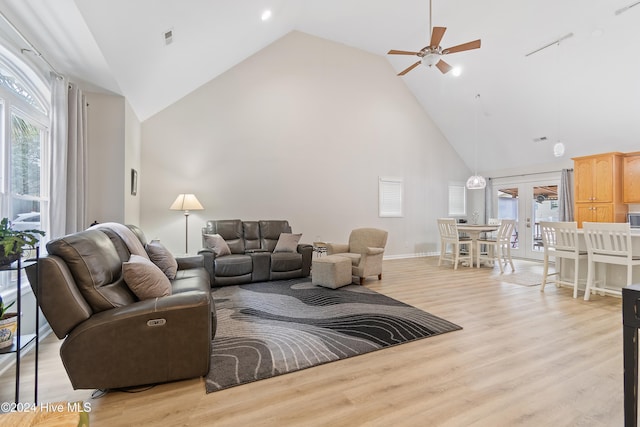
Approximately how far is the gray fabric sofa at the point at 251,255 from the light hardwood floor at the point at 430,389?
2081 mm

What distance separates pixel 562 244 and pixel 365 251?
9.76ft

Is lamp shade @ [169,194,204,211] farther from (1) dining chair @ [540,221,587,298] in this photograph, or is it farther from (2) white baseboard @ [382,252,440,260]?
(1) dining chair @ [540,221,587,298]

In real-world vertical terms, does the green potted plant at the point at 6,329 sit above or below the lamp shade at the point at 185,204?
below

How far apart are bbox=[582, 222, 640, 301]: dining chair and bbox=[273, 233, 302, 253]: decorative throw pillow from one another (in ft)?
13.9

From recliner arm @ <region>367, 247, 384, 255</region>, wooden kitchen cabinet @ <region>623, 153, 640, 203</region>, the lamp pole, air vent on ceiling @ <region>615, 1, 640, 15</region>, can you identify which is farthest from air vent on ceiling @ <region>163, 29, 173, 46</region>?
wooden kitchen cabinet @ <region>623, 153, 640, 203</region>

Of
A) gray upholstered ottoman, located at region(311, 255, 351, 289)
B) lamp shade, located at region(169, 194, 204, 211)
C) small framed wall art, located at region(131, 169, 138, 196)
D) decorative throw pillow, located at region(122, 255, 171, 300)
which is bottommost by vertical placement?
gray upholstered ottoman, located at region(311, 255, 351, 289)

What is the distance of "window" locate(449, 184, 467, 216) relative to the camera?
27.8 ft

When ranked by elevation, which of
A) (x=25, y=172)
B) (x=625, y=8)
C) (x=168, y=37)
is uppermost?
(x=625, y=8)

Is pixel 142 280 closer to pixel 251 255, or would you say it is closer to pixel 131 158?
pixel 251 255

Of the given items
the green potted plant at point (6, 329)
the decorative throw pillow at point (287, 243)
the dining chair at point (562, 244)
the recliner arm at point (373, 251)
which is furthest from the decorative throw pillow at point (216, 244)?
the dining chair at point (562, 244)

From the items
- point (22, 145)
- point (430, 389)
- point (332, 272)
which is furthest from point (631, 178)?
point (22, 145)

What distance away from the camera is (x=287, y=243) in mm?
5246

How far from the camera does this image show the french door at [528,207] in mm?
7199

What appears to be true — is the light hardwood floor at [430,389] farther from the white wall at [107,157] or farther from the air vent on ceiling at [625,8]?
the air vent on ceiling at [625,8]
